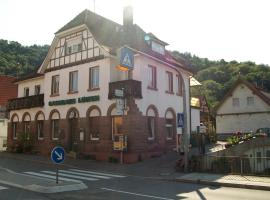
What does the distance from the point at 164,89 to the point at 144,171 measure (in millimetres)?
9717

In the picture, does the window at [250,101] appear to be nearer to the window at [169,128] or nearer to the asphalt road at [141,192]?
the window at [169,128]

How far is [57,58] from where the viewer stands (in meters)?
29.0

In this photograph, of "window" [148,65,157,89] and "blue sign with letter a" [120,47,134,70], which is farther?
"window" [148,65,157,89]

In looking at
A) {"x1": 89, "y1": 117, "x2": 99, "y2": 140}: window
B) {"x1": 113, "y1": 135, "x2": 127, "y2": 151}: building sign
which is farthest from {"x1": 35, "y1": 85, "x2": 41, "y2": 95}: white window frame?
{"x1": 113, "y1": 135, "x2": 127, "y2": 151}: building sign

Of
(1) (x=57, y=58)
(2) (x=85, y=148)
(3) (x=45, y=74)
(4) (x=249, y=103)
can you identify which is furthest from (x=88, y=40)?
(4) (x=249, y=103)

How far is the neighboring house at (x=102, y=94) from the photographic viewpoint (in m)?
23.8

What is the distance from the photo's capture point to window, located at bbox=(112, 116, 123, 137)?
78.2 ft

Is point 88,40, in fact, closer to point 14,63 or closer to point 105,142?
point 105,142

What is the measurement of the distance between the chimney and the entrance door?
8079 mm

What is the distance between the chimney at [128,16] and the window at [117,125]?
310 inches

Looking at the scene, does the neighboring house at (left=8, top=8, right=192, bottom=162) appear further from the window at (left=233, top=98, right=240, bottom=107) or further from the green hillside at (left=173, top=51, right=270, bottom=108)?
the green hillside at (left=173, top=51, right=270, bottom=108)

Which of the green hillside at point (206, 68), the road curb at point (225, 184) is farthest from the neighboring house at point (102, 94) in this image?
the green hillside at point (206, 68)

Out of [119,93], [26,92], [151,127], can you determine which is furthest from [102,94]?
[26,92]

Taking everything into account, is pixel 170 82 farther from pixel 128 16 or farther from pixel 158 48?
pixel 128 16
